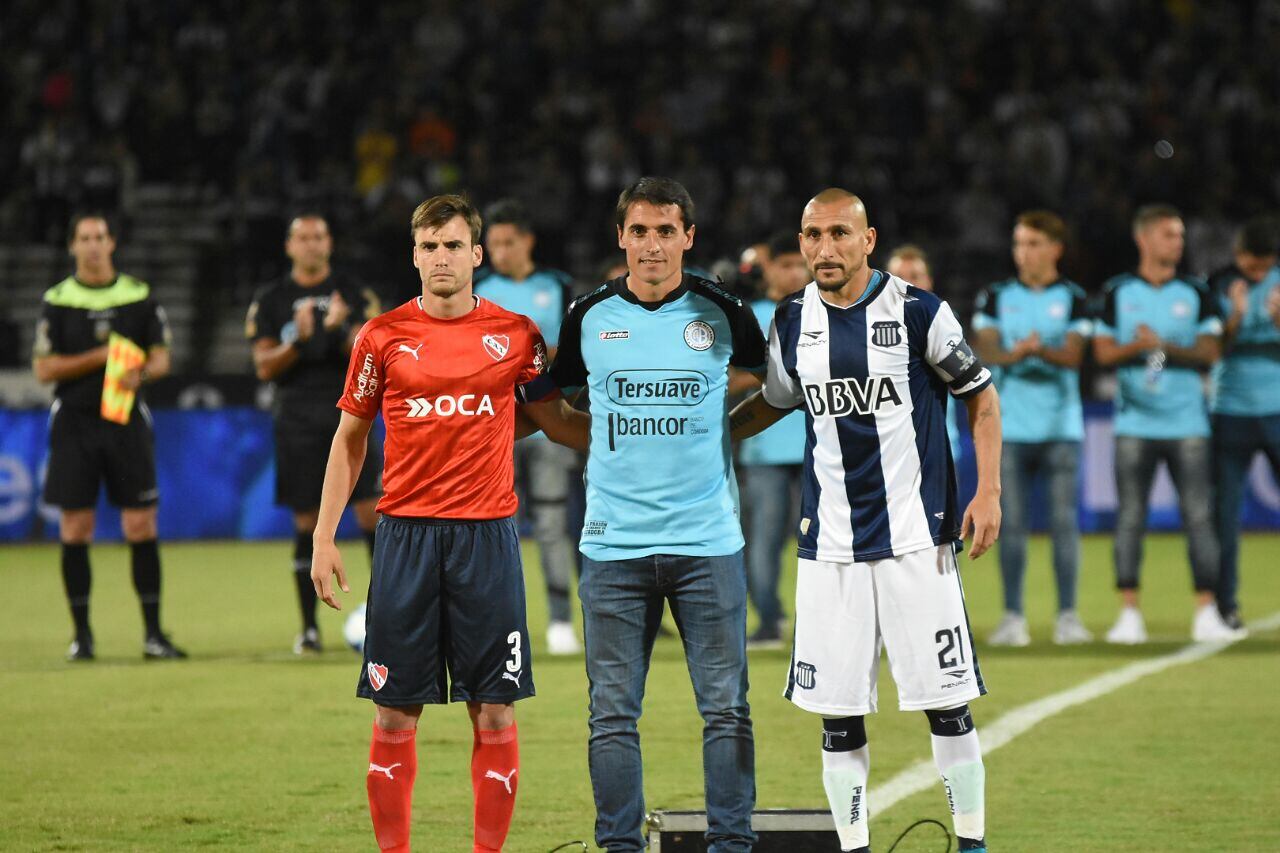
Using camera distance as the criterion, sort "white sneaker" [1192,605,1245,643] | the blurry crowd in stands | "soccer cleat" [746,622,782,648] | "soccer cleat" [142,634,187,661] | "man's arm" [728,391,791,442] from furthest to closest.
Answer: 1. the blurry crowd in stands
2. "white sneaker" [1192,605,1245,643]
3. "soccer cleat" [746,622,782,648]
4. "soccer cleat" [142,634,187,661]
5. "man's arm" [728,391,791,442]

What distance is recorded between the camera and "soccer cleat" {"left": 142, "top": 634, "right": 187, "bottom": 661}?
10219mm

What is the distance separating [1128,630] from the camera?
34.8 ft

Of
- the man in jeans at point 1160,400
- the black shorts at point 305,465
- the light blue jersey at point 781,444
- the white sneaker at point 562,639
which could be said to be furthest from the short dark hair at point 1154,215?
the black shorts at point 305,465

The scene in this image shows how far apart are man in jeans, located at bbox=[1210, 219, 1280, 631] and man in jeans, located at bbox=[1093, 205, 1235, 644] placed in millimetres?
254

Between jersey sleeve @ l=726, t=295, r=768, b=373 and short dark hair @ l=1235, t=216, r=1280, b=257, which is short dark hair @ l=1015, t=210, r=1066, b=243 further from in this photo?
A: jersey sleeve @ l=726, t=295, r=768, b=373

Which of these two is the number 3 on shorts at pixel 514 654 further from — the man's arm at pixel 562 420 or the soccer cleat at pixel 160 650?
the soccer cleat at pixel 160 650

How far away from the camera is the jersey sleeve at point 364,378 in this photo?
552 cm

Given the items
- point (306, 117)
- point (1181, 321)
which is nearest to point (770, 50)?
point (306, 117)

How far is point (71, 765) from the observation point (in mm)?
7402

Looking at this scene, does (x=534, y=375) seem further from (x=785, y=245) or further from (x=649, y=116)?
(x=649, y=116)

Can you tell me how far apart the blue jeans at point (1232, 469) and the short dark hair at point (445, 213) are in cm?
677

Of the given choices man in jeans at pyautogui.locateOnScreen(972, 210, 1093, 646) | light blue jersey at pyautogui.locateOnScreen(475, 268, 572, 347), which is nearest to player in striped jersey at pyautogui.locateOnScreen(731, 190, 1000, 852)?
light blue jersey at pyautogui.locateOnScreen(475, 268, 572, 347)

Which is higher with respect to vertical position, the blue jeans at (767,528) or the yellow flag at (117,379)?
the yellow flag at (117,379)

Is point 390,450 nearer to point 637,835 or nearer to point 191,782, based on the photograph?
point 637,835
